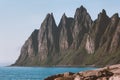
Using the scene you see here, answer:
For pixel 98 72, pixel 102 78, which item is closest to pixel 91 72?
pixel 98 72

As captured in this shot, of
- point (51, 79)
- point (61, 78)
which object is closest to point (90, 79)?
point (61, 78)

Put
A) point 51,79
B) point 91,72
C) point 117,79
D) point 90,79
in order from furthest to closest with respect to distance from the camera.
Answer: point 51,79, point 91,72, point 90,79, point 117,79

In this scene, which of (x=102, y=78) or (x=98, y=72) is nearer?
(x=102, y=78)

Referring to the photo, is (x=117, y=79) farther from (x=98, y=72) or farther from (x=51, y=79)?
(x=51, y=79)

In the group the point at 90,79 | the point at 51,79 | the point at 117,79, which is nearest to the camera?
the point at 117,79

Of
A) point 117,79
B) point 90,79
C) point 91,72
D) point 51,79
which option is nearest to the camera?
point 117,79

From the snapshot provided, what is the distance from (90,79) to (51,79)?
8927mm

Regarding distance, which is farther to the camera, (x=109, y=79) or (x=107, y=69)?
(x=107, y=69)

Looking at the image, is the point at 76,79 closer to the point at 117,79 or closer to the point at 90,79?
the point at 90,79

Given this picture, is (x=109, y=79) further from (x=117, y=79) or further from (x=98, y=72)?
(x=98, y=72)

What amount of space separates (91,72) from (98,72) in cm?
127

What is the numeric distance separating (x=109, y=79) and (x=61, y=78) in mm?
8049

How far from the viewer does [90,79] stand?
4359 centimetres

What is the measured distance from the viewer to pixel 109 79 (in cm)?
4159
